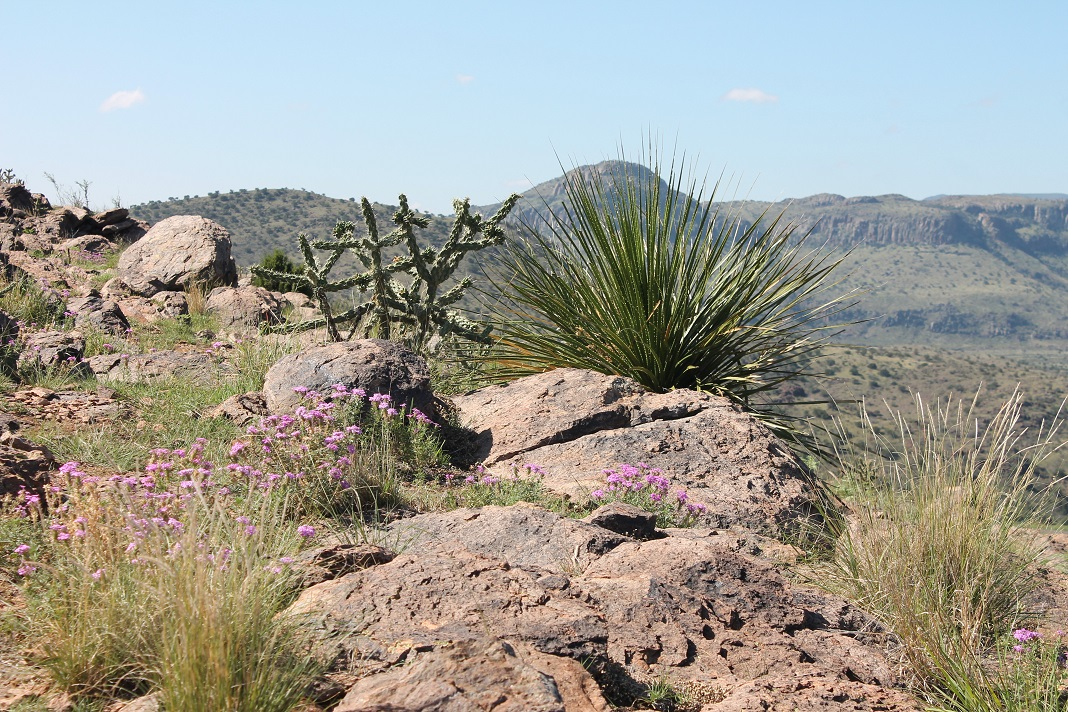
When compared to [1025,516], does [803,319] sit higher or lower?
higher

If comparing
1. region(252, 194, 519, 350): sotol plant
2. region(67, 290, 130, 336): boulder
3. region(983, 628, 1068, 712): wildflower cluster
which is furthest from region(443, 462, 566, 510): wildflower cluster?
region(67, 290, 130, 336): boulder

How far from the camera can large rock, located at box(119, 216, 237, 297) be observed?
11.8m

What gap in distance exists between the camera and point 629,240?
685cm

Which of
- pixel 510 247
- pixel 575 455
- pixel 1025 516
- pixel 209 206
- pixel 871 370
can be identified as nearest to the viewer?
pixel 1025 516

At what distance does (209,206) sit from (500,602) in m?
46.4

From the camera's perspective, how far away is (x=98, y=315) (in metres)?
8.93

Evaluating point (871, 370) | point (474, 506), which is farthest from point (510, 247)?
→ point (871, 370)

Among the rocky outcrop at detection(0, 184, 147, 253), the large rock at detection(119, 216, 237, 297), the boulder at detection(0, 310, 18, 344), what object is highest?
the rocky outcrop at detection(0, 184, 147, 253)

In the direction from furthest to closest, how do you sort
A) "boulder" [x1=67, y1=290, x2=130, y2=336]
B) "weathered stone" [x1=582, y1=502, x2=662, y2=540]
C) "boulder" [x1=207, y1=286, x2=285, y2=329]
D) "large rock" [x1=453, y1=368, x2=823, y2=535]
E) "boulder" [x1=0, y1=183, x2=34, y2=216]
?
"boulder" [x1=0, y1=183, x2=34, y2=216] < "boulder" [x1=207, y1=286, x2=285, y2=329] < "boulder" [x1=67, y1=290, x2=130, y2=336] < "large rock" [x1=453, y1=368, x2=823, y2=535] < "weathered stone" [x1=582, y1=502, x2=662, y2=540]

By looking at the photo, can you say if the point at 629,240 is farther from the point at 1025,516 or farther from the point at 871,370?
the point at 871,370

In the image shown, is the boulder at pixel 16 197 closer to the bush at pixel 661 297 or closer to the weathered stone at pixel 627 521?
the bush at pixel 661 297

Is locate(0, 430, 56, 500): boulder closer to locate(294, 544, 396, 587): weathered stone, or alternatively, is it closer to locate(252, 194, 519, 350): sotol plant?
locate(294, 544, 396, 587): weathered stone

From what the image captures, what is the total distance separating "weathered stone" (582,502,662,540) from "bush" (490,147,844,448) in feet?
8.17

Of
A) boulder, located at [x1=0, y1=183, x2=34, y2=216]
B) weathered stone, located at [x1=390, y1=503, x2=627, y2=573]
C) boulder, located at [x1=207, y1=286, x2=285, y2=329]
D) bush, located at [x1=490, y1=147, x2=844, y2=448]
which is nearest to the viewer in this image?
weathered stone, located at [x1=390, y1=503, x2=627, y2=573]
